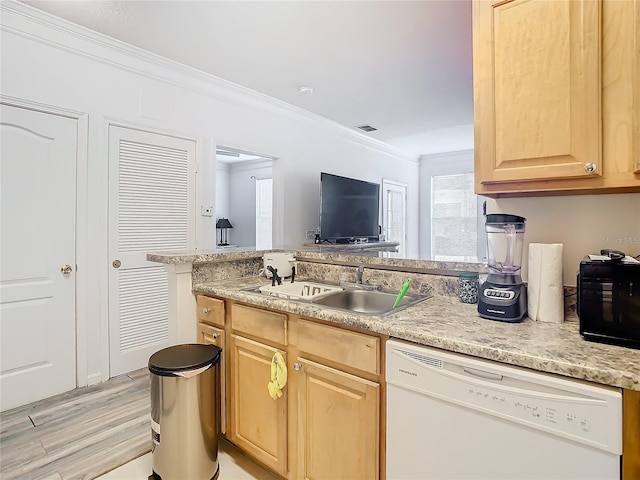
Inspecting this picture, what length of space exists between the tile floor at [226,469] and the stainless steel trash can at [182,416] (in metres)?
0.12

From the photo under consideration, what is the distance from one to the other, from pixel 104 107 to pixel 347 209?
2.96m

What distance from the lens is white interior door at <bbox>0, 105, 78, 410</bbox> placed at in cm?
234

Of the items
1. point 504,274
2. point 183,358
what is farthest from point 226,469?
point 504,274

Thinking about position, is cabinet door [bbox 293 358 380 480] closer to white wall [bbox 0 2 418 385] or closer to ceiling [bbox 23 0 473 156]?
white wall [bbox 0 2 418 385]

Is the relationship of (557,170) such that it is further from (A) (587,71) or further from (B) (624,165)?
(A) (587,71)

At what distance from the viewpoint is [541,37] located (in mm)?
1215

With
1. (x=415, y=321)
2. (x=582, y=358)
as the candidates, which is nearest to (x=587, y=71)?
(x=582, y=358)

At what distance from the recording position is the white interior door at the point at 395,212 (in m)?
6.28

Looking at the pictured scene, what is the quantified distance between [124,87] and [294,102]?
5.93ft

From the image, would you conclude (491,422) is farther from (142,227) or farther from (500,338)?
(142,227)

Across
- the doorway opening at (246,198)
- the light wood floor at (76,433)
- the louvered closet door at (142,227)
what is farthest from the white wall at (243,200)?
the light wood floor at (76,433)

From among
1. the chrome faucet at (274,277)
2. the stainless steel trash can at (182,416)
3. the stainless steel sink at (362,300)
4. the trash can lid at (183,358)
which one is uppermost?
the chrome faucet at (274,277)

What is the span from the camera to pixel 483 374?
1.03 metres

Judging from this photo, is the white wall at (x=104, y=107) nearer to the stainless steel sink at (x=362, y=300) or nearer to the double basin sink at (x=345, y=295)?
the double basin sink at (x=345, y=295)
